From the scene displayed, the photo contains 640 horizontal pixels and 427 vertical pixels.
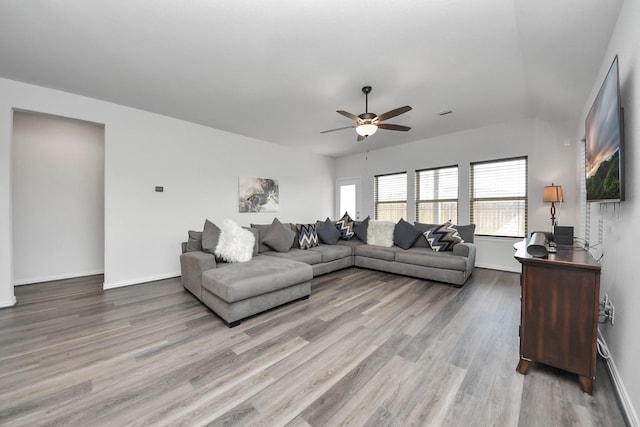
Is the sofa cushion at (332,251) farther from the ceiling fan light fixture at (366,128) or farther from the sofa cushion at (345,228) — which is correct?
the ceiling fan light fixture at (366,128)

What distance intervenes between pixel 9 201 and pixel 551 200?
23.8 feet

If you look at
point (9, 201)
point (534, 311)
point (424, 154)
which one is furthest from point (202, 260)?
point (424, 154)

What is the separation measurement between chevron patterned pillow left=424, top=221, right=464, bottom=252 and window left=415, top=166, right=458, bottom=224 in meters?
1.22

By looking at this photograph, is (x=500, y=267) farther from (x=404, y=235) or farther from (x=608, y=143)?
(x=608, y=143)

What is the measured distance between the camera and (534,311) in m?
1.66

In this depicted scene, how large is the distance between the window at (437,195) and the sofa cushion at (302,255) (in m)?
2.91

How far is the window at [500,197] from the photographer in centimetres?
436

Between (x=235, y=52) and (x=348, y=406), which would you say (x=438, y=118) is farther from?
(x=348, y=406)

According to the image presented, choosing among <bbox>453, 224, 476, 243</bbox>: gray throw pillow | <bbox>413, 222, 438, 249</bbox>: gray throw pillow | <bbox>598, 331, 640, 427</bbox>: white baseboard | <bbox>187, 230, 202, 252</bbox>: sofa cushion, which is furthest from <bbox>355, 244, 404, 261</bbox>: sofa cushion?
<bbox>187, 230, 202, 252</bbox>: sofa cushion

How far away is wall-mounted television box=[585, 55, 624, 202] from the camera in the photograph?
1.44m

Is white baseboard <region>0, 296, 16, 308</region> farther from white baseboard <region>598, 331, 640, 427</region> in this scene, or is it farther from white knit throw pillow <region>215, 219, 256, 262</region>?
white baseboard <region>598, 331, 640, 427</region>

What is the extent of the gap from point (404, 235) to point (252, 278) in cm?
291

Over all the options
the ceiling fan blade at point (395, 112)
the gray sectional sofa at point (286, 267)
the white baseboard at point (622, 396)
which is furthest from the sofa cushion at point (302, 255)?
A: the white baseboard at point (622, 396)

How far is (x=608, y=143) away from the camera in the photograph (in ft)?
5.23
